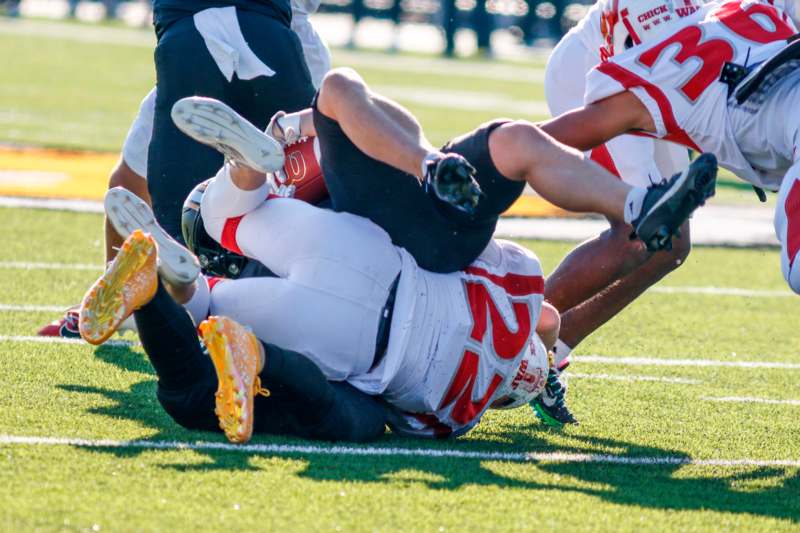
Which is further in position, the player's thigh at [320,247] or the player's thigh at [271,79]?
the player's thigh at [271,79]

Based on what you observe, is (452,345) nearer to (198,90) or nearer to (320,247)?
(320,247)

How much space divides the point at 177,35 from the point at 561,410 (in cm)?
232

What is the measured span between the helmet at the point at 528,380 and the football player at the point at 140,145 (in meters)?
1.60

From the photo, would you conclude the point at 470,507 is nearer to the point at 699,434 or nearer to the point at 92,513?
the point at 92,513

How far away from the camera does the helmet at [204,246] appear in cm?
514

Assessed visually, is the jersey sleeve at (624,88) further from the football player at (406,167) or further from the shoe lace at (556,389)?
the shoe lace at (556,389)

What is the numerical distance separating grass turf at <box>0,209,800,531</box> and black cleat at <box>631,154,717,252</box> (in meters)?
0.66

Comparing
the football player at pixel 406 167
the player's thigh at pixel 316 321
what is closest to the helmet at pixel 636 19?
the football player at pixel 406 167

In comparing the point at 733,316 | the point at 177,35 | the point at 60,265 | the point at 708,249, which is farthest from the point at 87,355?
the point at 708,249

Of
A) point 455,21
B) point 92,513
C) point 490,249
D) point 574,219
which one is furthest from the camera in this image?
point 455,21

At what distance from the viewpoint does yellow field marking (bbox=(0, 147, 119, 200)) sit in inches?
400

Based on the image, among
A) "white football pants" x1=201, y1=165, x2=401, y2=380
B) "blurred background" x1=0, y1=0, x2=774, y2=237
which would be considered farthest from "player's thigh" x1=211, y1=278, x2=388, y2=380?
"blurred background" x1=0, y1=0, x2=774, y2=237

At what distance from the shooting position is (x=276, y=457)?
4129 millimetres

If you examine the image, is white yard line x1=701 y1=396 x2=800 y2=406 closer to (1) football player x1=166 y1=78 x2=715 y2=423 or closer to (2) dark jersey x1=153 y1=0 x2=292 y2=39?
(1) football player x1=166 y1=78 x2=715 y2=423
